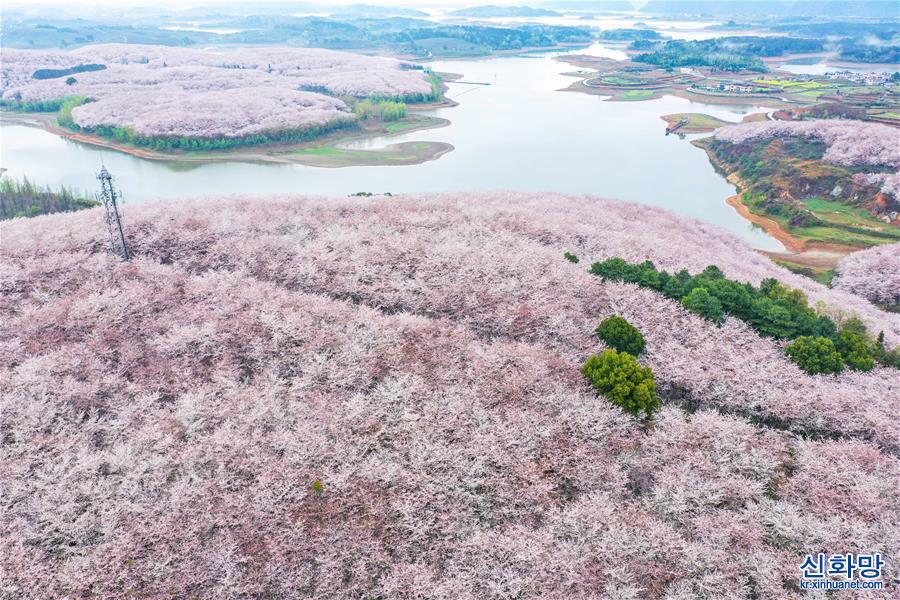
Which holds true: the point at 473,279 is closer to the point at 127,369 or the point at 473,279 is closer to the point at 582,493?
the point at 582,493

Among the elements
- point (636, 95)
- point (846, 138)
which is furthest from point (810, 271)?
point (636, 95)

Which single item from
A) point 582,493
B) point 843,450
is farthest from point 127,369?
point 843,450

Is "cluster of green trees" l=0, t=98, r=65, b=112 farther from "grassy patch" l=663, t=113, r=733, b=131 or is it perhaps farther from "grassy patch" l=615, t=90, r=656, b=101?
"grassy patch" l=615, t=90, r=656, b=101

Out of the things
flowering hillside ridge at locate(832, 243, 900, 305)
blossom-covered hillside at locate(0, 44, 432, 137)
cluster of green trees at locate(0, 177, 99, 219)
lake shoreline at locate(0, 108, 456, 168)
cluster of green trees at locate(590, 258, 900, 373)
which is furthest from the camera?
blossom-covered hillside at locate(0, 44, 432, 137)

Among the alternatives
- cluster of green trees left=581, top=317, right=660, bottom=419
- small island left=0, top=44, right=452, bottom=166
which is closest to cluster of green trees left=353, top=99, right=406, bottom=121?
small island left=0, top=44, right=452, bottom=166

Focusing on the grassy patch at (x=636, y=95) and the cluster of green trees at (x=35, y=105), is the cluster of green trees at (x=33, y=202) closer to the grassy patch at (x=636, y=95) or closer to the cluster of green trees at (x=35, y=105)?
the cluster of green trees at (x=35, y=105)
